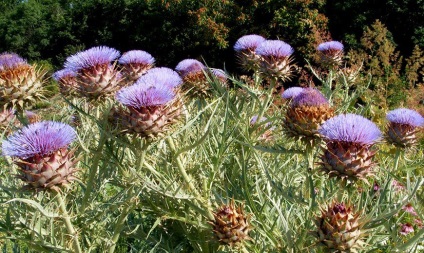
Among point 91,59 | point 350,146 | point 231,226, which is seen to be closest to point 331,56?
point 350,146

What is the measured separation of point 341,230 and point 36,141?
36.3 inches

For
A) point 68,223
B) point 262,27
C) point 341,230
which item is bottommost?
point 262,27

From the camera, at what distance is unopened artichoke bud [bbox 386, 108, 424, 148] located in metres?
1.96

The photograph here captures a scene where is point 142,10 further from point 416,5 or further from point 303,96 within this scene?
point 303,96

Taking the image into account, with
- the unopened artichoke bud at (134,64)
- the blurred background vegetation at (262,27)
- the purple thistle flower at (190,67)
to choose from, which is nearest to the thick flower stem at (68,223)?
the unopened artichoke bud at (134,64)

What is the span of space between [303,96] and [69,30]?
55.6ft

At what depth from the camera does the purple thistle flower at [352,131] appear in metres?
1.47

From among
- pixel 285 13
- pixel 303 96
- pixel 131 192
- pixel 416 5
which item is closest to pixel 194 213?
pixel 131 192

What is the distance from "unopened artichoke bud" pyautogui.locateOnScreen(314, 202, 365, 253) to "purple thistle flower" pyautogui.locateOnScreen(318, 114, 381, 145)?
232mm

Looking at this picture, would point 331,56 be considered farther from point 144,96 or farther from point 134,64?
point 144,96

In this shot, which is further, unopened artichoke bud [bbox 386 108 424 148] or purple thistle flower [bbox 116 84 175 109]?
unopened artichoke bud [bbox 386 108 424 148]

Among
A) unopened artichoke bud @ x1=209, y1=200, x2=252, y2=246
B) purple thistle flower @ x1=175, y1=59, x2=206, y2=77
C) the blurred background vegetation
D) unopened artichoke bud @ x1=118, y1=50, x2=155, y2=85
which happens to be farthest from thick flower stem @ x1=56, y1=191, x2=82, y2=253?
the blurred background vegetation

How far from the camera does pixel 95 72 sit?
1716 millimetres

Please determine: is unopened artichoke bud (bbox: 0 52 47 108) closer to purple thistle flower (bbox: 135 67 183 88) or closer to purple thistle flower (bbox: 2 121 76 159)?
purple thistle flower (bbox: 2 121 76 159)
